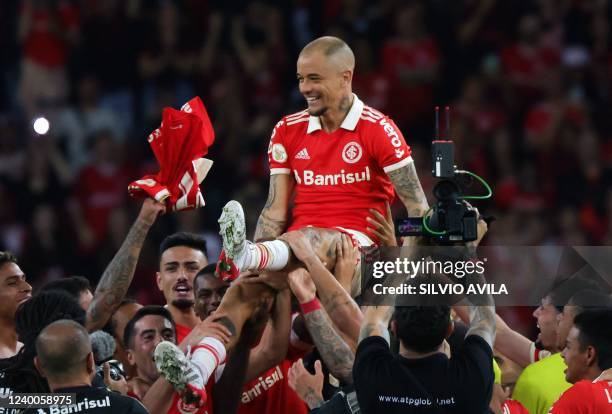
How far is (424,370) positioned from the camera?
630cm

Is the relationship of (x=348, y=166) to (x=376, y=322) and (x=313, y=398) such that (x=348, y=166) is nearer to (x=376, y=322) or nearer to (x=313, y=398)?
(x=313, y=398)

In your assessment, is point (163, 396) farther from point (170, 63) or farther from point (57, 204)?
point (170, 63)

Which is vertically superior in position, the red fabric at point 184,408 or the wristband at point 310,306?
the wristband at point 310,306

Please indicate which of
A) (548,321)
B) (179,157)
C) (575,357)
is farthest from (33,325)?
(548,321)

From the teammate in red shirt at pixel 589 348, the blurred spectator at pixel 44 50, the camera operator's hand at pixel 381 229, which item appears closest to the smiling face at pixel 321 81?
the camera operator's hand at pixel 381 229

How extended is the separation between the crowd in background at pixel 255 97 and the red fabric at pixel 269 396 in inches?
154

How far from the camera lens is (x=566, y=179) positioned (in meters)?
12.2

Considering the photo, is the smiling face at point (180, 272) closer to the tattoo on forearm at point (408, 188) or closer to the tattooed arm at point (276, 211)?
the tattooed arm at point (276, 211)

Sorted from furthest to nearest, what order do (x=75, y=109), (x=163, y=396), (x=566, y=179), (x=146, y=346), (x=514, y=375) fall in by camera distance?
(x=75, y=109) → (x=566, y=179) → (x=514, y=375) → (x=146, y=346) → (x=163, y=396)

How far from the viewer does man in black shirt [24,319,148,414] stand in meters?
6.21

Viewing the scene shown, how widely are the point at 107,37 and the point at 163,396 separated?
285 inches

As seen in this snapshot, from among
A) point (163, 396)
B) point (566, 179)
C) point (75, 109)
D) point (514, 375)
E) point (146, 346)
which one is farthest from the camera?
point (75, 109)

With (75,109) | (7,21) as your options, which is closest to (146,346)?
(75,109)

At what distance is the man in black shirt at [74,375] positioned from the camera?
6215 millimetres
